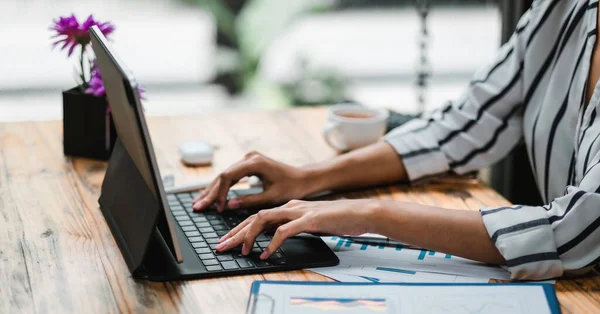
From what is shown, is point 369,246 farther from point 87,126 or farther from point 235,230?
point 87,126

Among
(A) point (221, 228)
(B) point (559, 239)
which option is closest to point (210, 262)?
(A) point (221, 228)

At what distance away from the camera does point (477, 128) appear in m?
1.51

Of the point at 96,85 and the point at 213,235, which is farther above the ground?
the point at 96,85

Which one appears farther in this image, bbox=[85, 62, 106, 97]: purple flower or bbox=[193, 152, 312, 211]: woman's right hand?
bbox=[85, 62, 106, 97]: purple flower

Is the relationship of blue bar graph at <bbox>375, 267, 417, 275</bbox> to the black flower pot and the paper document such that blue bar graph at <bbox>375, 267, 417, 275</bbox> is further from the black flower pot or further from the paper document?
the black flower pot

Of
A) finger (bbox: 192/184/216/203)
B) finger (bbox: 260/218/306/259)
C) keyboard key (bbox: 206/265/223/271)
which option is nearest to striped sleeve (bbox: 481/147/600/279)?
finger (bbox: 260/218/306/259)

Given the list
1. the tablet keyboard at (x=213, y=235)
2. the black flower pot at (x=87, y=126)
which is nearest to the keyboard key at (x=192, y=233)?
the tablet keyboard at (x=213, y=235)

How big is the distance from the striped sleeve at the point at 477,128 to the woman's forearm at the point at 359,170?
0.9 inches

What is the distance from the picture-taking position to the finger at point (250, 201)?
1.30 metres

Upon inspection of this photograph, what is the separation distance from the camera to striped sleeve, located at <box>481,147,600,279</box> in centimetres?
106

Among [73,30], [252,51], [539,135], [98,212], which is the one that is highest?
[73,30]

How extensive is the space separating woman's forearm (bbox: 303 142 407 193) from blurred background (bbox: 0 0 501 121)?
177 centimetres

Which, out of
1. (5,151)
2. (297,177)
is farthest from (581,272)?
(5,151)

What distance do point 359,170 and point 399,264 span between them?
0.35 m
